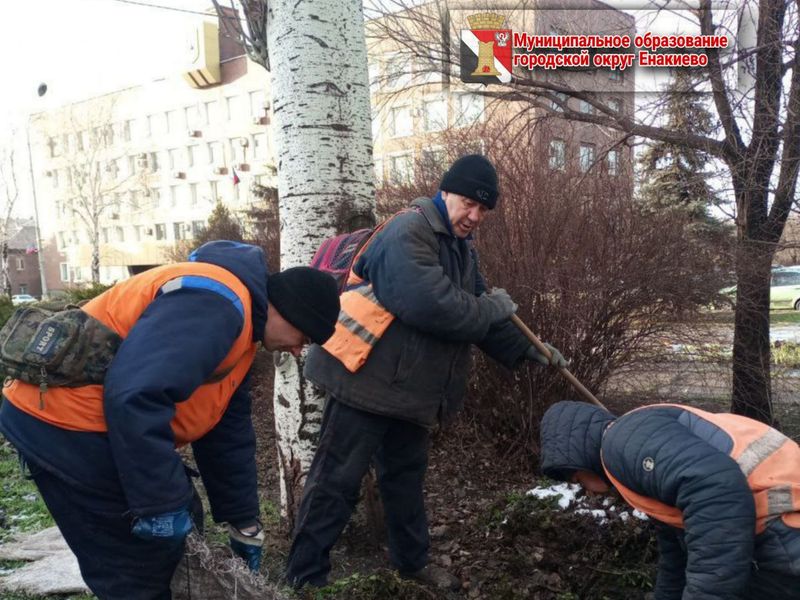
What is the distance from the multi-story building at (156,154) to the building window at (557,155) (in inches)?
1191

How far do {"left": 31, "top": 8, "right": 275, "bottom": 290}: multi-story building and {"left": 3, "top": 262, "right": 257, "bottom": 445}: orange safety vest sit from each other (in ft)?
110

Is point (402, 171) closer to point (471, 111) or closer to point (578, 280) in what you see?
point (471, 111)

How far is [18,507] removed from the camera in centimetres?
419

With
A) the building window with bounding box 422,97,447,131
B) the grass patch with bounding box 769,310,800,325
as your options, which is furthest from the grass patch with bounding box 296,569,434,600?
the grass patch with bounding box 769,310,800,325

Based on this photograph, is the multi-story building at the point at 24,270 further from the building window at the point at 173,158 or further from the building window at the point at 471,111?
the building window at the point at 471,111

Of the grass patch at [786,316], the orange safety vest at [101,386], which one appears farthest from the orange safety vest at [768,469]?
the grass patch at [786,316]

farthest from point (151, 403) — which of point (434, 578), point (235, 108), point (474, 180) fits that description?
point (235, 108)

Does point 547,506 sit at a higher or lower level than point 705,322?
lower

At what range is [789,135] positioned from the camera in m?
4.36

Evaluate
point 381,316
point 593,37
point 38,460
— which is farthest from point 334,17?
point 593,37

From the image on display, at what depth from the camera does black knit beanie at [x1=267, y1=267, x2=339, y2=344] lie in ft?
6.19

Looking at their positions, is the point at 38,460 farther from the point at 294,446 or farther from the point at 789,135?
the point at 789,135

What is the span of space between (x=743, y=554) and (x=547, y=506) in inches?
58.8

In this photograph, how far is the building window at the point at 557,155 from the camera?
517 cm
